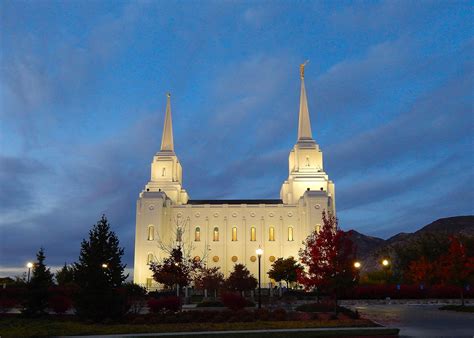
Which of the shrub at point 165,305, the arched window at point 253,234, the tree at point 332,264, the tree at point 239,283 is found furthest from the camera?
the arched window at point 253,234

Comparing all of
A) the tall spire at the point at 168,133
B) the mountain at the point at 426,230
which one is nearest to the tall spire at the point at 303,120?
the tall spire at the point at 168,133

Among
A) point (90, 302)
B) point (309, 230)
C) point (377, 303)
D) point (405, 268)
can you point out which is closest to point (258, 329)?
point (90, 302)

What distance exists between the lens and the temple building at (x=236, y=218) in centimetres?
7175

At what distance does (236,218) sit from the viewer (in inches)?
2990

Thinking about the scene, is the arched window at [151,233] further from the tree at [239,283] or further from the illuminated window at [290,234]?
the tree at [239,283]

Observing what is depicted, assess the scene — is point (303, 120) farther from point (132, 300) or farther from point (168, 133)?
point (132, 300)

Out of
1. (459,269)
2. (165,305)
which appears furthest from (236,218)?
(165,305)

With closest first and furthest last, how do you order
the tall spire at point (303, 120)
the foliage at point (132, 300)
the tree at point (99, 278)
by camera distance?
the tree at point (99, 278), the foliage at point (132, 300), the tall spire at point (303, 120)

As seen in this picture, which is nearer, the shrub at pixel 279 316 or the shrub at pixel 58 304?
the shrub at pixel 279 316

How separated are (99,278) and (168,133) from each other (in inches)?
2439

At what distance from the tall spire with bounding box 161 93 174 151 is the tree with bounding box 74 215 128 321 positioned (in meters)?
59.1

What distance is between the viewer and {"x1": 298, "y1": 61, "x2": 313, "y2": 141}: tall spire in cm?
7862

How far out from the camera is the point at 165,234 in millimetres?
73312

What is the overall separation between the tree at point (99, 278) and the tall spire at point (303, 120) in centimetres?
6055
